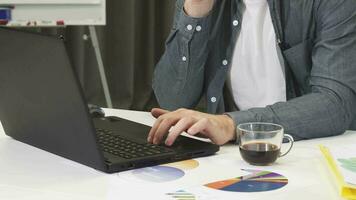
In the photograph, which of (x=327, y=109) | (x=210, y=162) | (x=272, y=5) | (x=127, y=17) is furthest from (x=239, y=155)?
(x=127, y=17)

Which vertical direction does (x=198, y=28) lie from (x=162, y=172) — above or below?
above

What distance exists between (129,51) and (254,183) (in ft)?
10.4

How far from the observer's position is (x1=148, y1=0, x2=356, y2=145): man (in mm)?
1312

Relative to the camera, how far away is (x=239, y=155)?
3.66 ft

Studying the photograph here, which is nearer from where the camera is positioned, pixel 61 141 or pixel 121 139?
pixel 61 141

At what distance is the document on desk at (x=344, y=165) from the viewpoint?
85 cm

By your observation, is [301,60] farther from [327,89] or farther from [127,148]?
[127,148]

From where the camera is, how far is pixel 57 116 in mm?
979

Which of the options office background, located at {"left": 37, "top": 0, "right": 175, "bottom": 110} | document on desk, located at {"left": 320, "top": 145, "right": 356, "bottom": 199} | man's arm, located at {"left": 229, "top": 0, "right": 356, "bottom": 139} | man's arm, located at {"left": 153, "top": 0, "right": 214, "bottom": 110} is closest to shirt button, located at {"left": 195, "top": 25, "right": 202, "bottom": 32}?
man's arm, located at {"left": 153, "top": 0, "right": 214, "bottom": 110}

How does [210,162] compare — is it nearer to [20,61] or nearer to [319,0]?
[20,61]

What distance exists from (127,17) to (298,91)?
2.53 m

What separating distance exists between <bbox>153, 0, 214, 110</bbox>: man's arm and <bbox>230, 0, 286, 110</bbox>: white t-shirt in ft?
0.37

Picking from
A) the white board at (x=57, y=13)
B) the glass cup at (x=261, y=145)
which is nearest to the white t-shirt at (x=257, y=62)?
the glass cup at (x=261, y=145)

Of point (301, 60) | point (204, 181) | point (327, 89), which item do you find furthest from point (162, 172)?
point (301, 60)
